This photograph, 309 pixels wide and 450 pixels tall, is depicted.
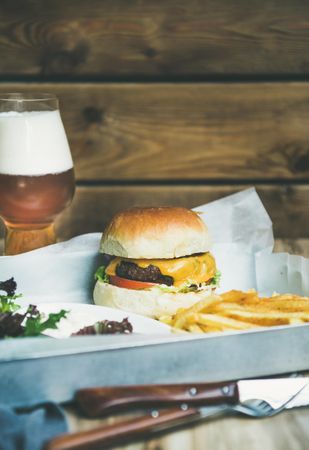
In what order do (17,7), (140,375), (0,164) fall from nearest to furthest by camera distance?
(140,375), (0,164), (17,7)

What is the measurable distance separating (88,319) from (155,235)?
1.34 feet

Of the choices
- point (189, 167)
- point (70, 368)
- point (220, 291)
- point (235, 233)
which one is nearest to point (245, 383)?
point (70, 368)

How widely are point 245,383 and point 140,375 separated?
19 centimetres

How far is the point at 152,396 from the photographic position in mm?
1249

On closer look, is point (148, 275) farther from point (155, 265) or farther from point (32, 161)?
point (32, 161)

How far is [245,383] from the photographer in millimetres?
1361

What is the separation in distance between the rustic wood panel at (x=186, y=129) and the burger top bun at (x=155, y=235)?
1.03 metres

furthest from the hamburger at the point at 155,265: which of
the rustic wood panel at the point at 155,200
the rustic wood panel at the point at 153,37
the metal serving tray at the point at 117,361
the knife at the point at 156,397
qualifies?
the rustic wood panel at the point at 153,37

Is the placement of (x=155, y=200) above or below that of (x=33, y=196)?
below

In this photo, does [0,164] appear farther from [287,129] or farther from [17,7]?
[287,129]

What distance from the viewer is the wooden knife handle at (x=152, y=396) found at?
124 centimetres

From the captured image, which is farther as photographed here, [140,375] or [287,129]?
[287,129]

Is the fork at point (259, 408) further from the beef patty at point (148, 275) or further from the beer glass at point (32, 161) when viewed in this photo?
the beer glass at point (32, 161)

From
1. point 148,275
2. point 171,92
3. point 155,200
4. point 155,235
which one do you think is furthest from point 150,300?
point 171,92
